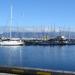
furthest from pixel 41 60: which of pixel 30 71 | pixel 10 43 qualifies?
pixel 10 43

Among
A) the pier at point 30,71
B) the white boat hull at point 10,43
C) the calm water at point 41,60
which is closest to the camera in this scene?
the pier at point 30,71

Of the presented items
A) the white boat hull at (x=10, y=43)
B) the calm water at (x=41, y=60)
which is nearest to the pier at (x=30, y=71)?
the calm water at (x=41, y=60)

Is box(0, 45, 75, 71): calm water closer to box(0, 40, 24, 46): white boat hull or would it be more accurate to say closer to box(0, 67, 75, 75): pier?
box(0, 67, 75, 75): pier

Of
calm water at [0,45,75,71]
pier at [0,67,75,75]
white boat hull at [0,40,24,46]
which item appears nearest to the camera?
pier at [0,67,75,75]

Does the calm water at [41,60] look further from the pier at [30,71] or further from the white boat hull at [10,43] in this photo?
the white boat hull at [10,43]

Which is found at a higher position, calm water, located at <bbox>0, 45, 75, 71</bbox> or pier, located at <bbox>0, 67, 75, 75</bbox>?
pier, located at <bbox>0, 67, 75, 75</bbox>

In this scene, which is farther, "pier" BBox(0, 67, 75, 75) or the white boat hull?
the white boat hull

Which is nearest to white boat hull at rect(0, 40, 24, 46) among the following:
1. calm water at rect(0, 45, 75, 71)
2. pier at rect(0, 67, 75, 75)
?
calm water at rect(0, 45, 75, 71)

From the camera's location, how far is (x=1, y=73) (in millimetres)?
20578

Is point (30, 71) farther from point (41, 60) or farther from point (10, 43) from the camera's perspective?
point (10, 43)

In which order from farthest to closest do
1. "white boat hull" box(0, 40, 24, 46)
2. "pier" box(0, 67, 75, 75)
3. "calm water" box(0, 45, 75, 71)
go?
"white boat hull" box(0, 40, 24, 46), "calm water" box(0, 45, 75, 71), "pier" box(0, 67, 75, 75)

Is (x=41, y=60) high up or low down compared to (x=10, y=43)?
up

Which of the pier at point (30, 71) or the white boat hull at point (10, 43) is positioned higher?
the pier at point (30, 71)

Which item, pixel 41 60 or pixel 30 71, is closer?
pixel 30 71
